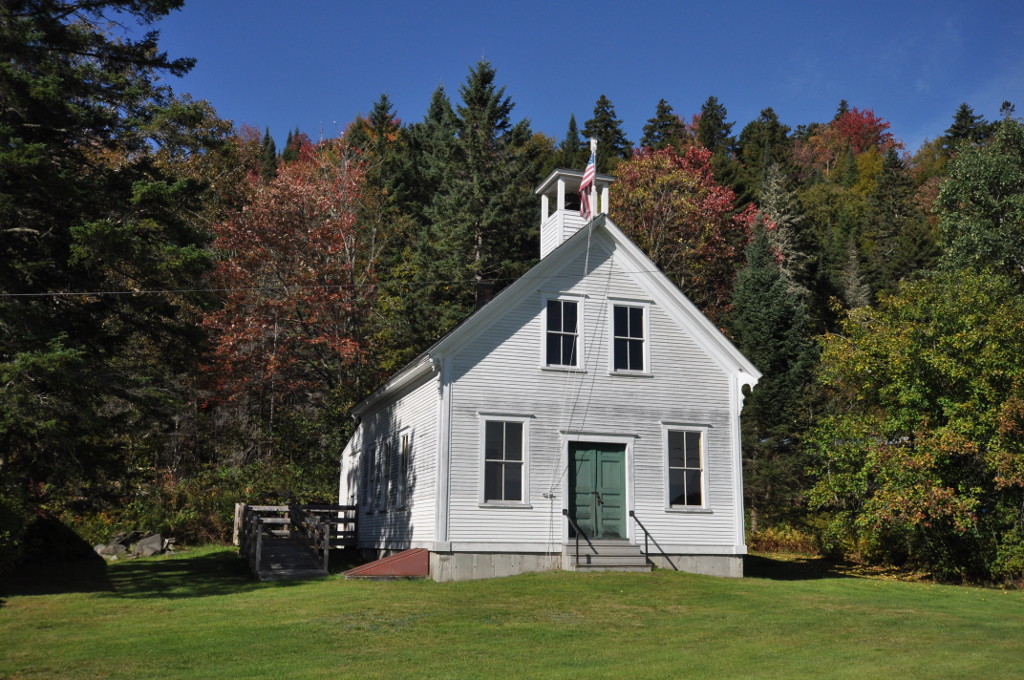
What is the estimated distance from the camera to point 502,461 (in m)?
19.8

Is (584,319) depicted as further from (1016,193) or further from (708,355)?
(1016,193)

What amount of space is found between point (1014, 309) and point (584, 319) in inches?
458

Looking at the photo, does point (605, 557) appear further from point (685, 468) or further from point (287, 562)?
point (287, 562)

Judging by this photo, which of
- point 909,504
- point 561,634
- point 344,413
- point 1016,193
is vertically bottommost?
point 561,634

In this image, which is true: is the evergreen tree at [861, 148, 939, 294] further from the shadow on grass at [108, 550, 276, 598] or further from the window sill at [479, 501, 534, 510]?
the shadow on grass at [108, 550, 276, 598]

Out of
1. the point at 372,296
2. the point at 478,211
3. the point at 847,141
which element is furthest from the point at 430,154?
the point at 847,141

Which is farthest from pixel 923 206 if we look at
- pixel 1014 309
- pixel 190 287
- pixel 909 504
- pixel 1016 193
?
pixel 190 287

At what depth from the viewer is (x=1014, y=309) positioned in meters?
23.4

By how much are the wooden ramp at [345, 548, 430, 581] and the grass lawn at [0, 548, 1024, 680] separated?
477 mm

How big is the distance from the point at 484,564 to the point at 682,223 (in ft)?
89.7

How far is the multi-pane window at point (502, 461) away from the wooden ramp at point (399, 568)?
190 cm

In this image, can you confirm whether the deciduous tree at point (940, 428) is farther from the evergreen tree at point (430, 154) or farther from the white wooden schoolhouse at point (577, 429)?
the evergreen tree at point (430, 154)

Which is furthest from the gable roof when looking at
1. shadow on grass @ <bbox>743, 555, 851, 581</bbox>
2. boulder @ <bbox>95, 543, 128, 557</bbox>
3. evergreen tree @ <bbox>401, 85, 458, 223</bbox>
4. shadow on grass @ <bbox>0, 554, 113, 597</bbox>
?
evergreen tree @ <bbox>401, 85, 458, 223</bbox>

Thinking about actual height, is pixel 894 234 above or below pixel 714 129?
below
